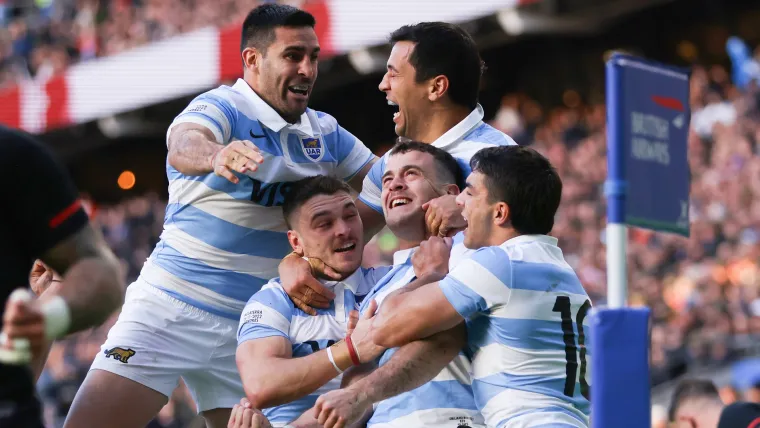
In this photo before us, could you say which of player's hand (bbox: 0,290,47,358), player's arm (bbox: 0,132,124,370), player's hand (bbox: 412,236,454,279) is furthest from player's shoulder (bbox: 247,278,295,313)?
player's hand (bbox: 0,290,47,358)

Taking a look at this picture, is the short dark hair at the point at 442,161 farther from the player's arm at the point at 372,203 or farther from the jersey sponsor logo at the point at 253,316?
the jersey sponsor logo at the point at 253,316

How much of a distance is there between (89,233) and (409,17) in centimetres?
1521

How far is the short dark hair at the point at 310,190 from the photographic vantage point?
5199mm

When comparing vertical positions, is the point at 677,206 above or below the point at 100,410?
above

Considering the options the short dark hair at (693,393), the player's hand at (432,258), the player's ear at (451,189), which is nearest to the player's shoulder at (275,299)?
the player's hand at (432,258)

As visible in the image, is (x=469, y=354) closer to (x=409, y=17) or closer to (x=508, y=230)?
(x=508, y=230)

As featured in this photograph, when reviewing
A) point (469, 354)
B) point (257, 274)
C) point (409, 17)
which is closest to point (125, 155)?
point (409, 17)

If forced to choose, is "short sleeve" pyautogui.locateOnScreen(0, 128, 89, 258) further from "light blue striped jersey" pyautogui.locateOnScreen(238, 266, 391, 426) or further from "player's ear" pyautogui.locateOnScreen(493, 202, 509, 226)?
"player's ear" pyautogui.locateOnScreen(493, 202, 509, 226)

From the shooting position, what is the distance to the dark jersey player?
135 inches

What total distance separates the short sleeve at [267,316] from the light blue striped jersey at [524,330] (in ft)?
2.87

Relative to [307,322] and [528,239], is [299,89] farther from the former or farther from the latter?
[528,239]

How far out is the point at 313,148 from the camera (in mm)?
5852

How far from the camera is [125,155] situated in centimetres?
2775

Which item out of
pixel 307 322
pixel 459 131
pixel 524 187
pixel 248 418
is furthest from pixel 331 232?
pixel 524 187
